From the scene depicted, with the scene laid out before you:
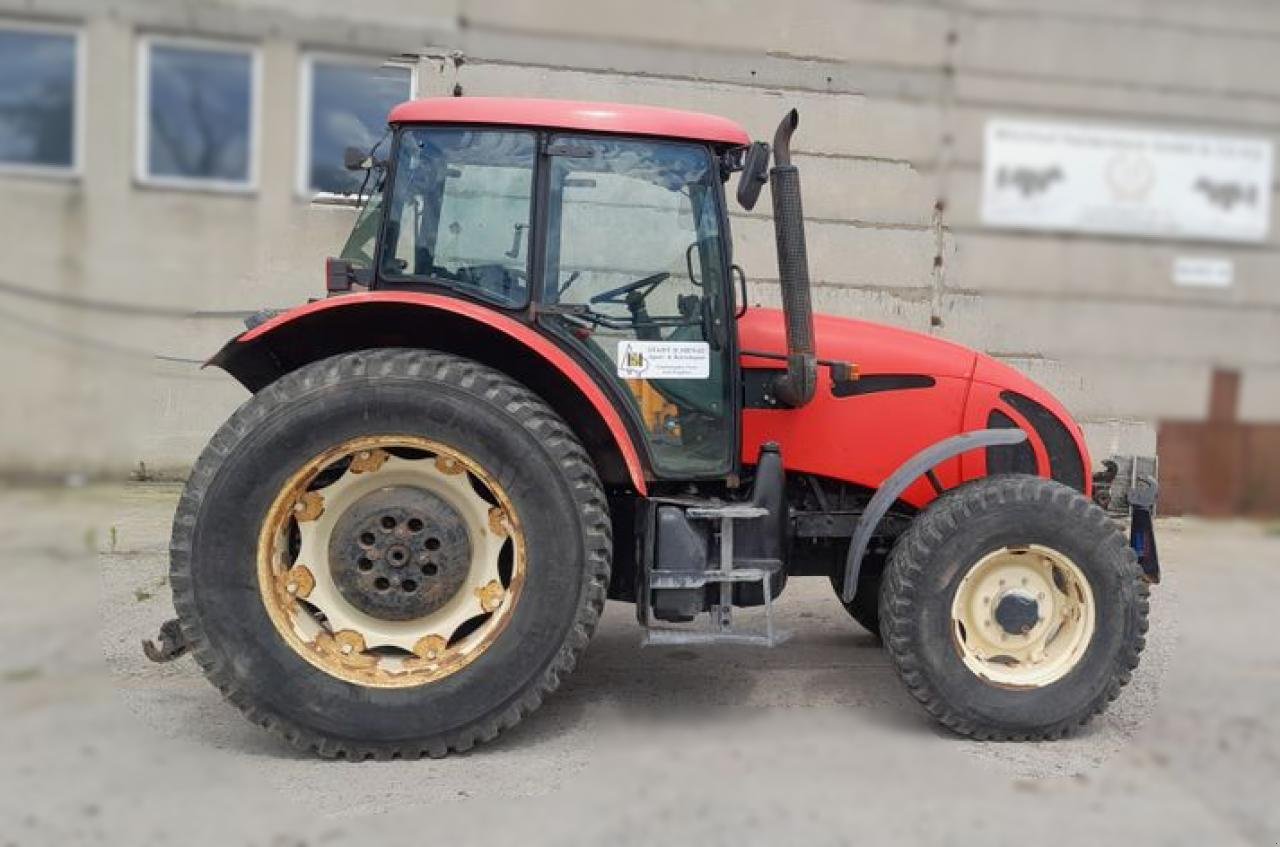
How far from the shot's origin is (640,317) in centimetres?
345

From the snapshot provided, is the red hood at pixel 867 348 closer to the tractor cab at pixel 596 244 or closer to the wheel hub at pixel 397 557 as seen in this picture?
the tractor cab at pixel 596 244

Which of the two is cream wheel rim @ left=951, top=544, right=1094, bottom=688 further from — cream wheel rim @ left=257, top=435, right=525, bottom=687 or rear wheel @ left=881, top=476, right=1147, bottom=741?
cream wheel rim @ left=257, top=435, right=525, bottom=687

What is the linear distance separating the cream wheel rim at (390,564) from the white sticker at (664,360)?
0.62 m

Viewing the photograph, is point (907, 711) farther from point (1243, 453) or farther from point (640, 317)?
point (640, 317)

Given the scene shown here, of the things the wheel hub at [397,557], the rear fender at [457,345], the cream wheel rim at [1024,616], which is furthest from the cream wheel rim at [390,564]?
the cream wheel rim at [1024,616]

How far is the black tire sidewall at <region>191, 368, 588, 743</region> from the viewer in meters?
3.07

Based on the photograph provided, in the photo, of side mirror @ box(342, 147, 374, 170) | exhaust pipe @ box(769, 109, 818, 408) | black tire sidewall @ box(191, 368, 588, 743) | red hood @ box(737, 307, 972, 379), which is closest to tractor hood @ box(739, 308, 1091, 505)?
red hood @ box(737, 307, 972, 379)

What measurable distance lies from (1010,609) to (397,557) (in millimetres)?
2015

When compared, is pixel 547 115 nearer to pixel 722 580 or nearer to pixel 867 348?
pixel 867 348

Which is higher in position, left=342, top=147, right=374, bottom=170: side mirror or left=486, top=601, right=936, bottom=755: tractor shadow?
left=342, top=147, right=374, bottom=170: side mirror

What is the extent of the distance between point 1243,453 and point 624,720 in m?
2.26

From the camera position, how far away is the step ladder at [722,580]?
11.0 ft

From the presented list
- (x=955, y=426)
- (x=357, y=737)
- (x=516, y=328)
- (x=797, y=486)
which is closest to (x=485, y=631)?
(x=357, y=737)

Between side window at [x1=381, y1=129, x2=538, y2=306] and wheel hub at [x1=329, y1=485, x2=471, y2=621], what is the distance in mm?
756
